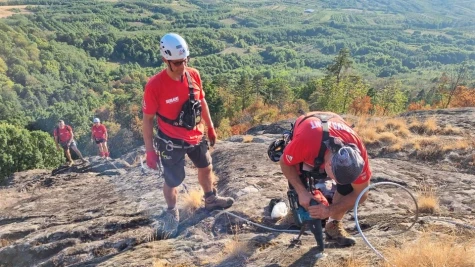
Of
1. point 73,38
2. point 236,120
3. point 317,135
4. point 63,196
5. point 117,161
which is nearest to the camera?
point 317,135

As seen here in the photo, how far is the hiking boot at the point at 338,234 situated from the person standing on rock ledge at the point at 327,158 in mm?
523

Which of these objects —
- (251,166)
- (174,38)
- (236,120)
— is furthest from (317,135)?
(236,120)

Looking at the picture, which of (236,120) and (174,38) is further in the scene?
(236,120)

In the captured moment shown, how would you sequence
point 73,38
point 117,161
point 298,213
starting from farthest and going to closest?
point 73,38 → point 117,161 → point 298,213

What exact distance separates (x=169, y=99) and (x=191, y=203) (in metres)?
1.93

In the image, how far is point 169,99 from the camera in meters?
5.08

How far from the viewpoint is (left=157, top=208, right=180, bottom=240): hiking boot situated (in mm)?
5520

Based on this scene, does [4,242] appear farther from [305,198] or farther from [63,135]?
[63,135]

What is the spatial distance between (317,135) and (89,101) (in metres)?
95.9

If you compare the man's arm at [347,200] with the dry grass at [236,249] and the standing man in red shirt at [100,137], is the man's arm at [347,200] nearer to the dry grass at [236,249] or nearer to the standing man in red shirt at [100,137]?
the dry grass at [236,249]

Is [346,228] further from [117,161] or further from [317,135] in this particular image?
[117,161]

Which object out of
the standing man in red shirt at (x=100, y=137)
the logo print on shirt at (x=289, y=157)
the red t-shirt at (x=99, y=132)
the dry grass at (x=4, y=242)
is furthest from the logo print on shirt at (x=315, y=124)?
the red t-shirt at (x=99, y=132)

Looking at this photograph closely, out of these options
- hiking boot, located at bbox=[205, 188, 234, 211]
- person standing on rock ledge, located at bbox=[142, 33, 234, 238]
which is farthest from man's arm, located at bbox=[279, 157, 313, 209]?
hiking boot, located at bbox=[205, 188, 234, 211]

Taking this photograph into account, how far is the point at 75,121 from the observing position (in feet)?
Answer: 207
